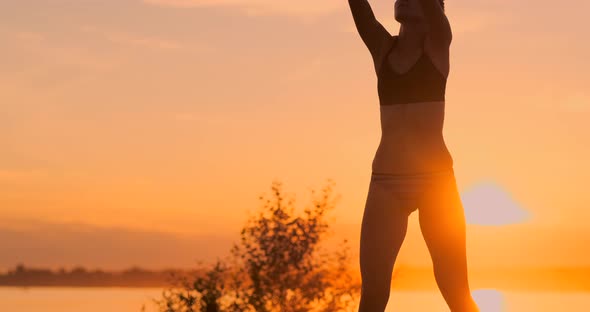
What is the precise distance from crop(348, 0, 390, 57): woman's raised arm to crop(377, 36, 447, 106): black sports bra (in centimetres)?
37

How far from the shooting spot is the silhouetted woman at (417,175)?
10758 millimetres

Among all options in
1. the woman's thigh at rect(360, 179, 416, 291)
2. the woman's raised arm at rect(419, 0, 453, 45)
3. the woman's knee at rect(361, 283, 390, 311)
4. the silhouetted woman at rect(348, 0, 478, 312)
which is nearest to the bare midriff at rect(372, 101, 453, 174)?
the silhouetted woman at rect(348, 0, 478, 312)

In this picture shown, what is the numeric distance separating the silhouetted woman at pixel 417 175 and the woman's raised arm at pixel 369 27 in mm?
284

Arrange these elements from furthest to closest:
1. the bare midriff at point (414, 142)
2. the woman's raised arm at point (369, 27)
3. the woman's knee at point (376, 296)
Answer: the woman's raised arm at point (369, 27)
the woman's knee at point (376, 296)
the bare midriff at point (414, 142)

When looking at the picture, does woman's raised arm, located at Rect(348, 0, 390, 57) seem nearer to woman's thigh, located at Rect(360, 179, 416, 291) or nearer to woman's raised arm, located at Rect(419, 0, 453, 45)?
woman's raised arm, located at Rect(419, 0, 453, 45)

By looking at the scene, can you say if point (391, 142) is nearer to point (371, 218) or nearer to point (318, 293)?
point (371, 218)

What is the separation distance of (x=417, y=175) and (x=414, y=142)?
309mm

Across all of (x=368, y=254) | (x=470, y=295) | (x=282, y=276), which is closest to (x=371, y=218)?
(x=368, y=254)

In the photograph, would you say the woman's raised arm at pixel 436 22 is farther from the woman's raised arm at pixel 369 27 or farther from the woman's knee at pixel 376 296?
the woman's knee at pixel 376 296

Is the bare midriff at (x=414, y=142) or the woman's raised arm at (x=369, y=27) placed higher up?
the woman's raised arm at (x=369, y=27)

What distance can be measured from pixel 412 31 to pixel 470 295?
2.56 meters

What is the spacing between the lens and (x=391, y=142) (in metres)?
10.8

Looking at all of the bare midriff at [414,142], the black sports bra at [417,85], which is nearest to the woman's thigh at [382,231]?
the bare midriff at [414,142]

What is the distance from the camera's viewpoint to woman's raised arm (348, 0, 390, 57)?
1115 centimetres
